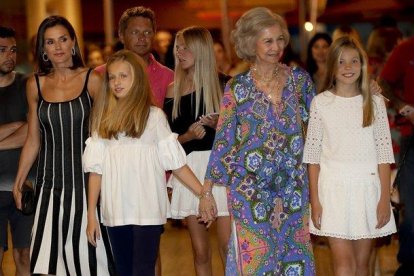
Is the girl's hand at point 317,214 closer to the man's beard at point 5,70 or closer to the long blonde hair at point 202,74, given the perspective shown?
the long blonde hair at point 202,74

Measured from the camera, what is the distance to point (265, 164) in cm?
651

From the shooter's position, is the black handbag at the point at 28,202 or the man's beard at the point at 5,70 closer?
the black handbag at the point at 28,202

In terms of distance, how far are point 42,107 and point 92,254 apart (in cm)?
95

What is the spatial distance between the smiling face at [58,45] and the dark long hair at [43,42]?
26mm

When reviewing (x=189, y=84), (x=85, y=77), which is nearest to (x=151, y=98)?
(x=85, y=77)

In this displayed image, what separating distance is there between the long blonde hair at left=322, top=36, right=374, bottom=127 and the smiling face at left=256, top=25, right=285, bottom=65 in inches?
18.1

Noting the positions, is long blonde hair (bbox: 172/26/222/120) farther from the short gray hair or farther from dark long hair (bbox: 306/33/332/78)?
dark long hair (bbox: 306/33/332/78)

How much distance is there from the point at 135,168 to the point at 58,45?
0.98m

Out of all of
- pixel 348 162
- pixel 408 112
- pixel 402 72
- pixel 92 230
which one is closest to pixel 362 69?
pixel 348 162

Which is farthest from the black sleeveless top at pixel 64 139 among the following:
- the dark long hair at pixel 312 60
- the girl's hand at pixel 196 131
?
the dark long hair at pixel 312 60

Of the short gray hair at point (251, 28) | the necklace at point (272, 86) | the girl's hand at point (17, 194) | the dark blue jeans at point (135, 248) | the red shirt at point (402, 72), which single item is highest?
the short gray hair at point (251, 28)

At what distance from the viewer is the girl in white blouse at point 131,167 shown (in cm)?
646

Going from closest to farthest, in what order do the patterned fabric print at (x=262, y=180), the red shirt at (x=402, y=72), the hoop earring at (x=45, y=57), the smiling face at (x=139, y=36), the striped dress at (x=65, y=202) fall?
the patterned fabric print at (x=262, y=180) → the striped dress at (x=65, y=202) → the hoop earring at (x=45, y=57) → the smiling face at (x=139, y=36) → the red shirt at (x=402, y=72)

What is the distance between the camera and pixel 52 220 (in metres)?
6.78
